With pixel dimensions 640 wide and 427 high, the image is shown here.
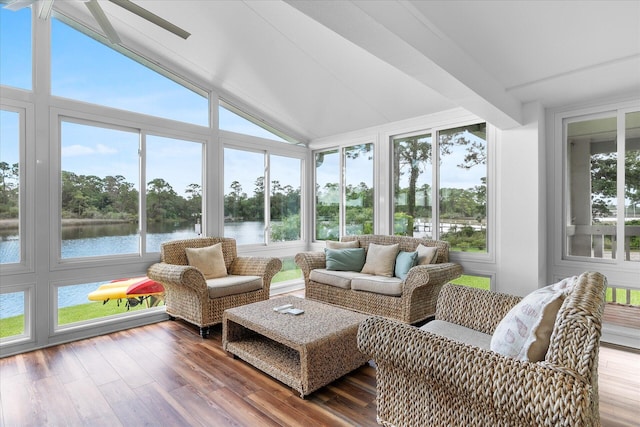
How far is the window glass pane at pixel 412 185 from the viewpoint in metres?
4.36

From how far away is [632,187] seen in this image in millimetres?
3223

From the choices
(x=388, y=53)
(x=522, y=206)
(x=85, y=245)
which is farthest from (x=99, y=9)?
(x=522, y=206)

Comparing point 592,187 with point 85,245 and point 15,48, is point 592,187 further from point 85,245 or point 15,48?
point 15,48

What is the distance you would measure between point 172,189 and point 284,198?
181 cm

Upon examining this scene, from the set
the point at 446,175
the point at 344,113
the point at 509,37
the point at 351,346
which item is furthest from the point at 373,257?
the point at 509,37

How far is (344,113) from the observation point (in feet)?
15.2

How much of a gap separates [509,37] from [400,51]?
1084mm

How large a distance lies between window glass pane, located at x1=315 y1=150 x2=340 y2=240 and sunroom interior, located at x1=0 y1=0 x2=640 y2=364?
81cm

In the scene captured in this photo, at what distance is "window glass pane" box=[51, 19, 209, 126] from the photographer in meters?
3.35

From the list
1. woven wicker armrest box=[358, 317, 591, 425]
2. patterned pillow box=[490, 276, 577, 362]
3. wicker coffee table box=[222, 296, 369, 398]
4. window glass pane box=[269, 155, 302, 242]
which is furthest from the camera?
window glass pane box=[269, 155, 302, 242]

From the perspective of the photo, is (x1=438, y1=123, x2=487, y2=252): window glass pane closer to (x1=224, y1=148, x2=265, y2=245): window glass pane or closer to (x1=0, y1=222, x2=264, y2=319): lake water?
(x1=224, y1=148, x2=265, y2=245): window glass pane

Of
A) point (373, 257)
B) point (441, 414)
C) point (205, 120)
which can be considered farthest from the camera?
point (205, 120)

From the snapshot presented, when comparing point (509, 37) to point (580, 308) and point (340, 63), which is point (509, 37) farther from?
point (580, 308)

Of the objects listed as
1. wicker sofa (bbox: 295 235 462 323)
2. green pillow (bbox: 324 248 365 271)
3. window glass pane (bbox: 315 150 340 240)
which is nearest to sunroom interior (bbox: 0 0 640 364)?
wicker sofa (bbox: 295 235 462 323)
